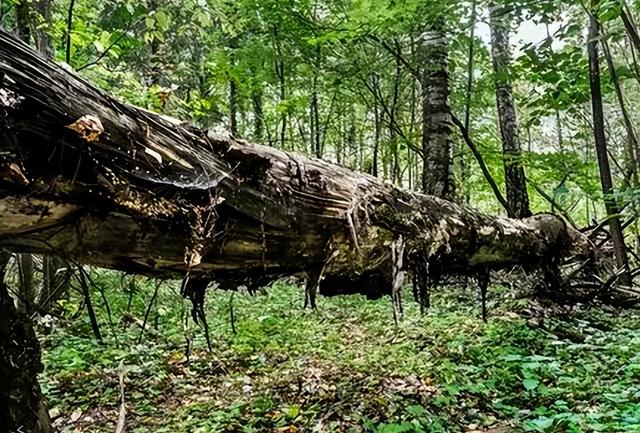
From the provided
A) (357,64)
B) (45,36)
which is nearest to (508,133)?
(357,64)

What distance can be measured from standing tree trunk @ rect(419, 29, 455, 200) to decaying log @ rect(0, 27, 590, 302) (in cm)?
298

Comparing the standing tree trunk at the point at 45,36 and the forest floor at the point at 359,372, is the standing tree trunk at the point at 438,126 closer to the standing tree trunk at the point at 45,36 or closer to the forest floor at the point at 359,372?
the forest floor at the point at 359,372

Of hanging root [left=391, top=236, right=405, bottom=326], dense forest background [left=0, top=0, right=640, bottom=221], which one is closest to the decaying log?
hanging root [left=391, top=236, right=405, bottom=326]

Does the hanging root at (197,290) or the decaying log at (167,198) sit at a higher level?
the decaying log at (167,198)

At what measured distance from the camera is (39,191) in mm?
1509

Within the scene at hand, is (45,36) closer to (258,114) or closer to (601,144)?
(601,144)

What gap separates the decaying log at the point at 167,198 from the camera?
4.83 ft

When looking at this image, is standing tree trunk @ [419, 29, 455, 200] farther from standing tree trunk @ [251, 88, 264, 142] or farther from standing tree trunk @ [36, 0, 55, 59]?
standing tree trunk @ [251, 88, 264, 142]

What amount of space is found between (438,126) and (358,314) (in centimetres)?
245

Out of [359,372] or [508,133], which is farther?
[508,133]

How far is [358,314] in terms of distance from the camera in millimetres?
5969

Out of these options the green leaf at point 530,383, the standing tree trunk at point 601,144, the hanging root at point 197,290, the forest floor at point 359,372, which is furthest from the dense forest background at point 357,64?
the hanging root at point 197,290

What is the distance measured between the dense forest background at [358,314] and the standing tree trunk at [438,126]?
0.02 m

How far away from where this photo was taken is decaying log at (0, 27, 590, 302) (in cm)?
147
